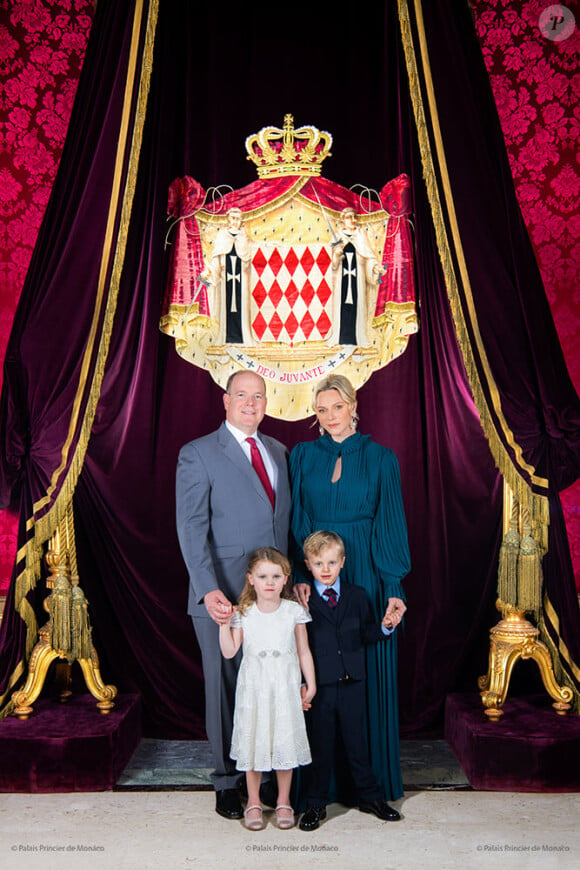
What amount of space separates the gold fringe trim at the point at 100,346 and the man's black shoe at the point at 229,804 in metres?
1.02

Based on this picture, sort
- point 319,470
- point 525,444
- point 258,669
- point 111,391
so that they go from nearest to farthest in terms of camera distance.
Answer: point 258,669, point 319,470, point 525,444, point 111,391

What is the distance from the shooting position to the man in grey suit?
3.28m

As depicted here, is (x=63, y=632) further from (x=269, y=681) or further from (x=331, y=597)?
(x=331, y=597)

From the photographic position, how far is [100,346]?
11.9 feet

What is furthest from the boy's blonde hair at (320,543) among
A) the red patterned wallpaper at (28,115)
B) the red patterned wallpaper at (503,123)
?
the red patterned wallpaper at (28,115)

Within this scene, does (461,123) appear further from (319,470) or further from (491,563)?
(491,563)

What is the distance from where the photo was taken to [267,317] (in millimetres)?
4105

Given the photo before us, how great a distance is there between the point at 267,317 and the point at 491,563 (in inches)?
59.9

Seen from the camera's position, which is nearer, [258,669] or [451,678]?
[258,669]

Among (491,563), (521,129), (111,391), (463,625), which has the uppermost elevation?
(521,129)

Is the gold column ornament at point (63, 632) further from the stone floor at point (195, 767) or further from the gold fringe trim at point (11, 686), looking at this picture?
the stone floor at point (195, 767)

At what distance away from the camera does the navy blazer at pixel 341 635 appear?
10.4 feet

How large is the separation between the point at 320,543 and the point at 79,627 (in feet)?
3.86

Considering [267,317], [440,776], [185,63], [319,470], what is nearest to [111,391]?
[267,317]
